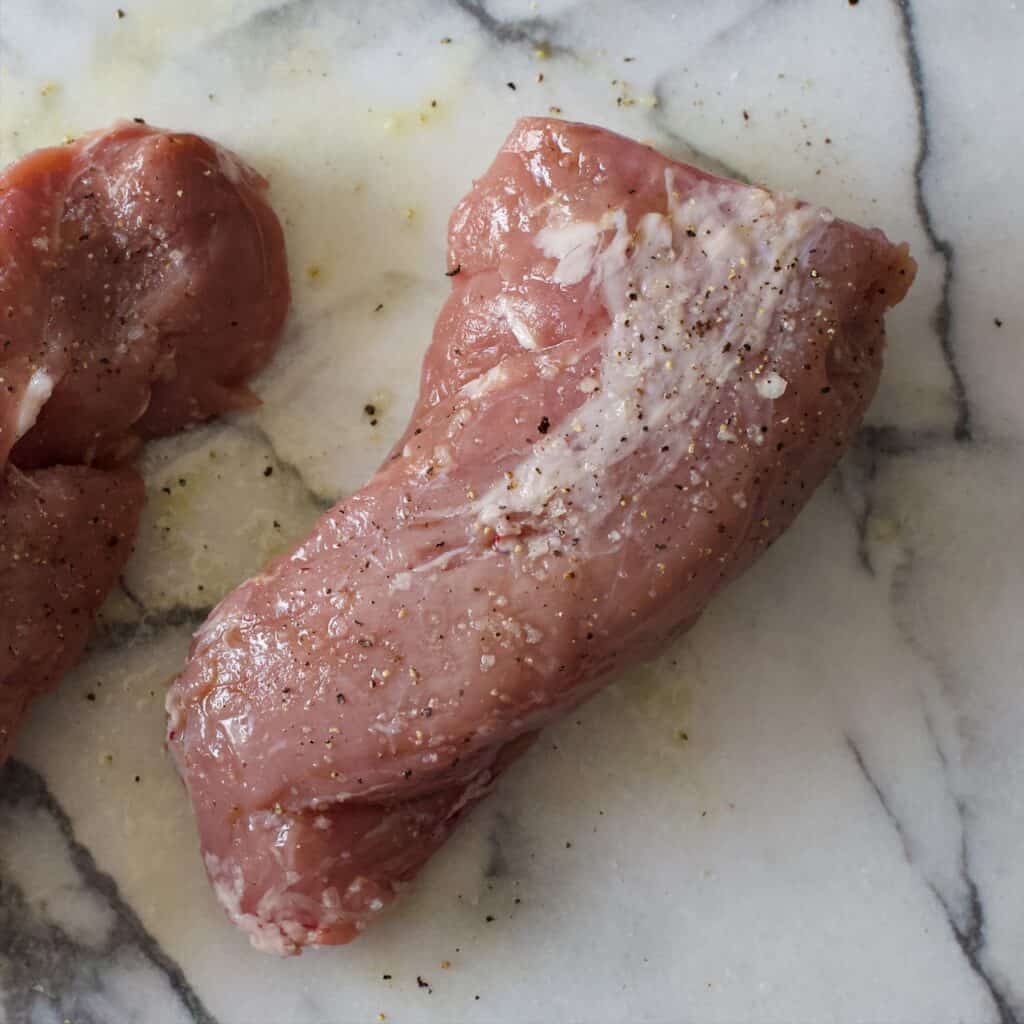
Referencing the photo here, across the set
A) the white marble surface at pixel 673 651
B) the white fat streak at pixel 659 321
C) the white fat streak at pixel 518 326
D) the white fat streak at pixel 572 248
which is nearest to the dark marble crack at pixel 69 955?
the white marble surface at pixel 673 651

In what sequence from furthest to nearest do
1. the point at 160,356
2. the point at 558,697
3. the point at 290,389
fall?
the point at 290,389 → the point at 160,356 → the point at 558,697

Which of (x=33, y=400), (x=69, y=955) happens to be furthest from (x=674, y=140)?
(x=69, y=955)

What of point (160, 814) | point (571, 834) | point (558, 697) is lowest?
point (571, 834)

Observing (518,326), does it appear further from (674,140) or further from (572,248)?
(674,140)

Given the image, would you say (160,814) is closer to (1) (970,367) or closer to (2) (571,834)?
(2) (571,834)

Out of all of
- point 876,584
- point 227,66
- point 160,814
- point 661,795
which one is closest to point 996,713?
point 876,584

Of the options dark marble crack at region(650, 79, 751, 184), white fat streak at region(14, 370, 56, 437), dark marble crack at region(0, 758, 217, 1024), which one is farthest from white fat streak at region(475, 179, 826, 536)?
dark marble crack at region(0, 758, 217, 1024)

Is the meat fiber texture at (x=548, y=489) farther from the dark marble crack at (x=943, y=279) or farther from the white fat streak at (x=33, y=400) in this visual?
the white fat streak at (x=33, y=400)
